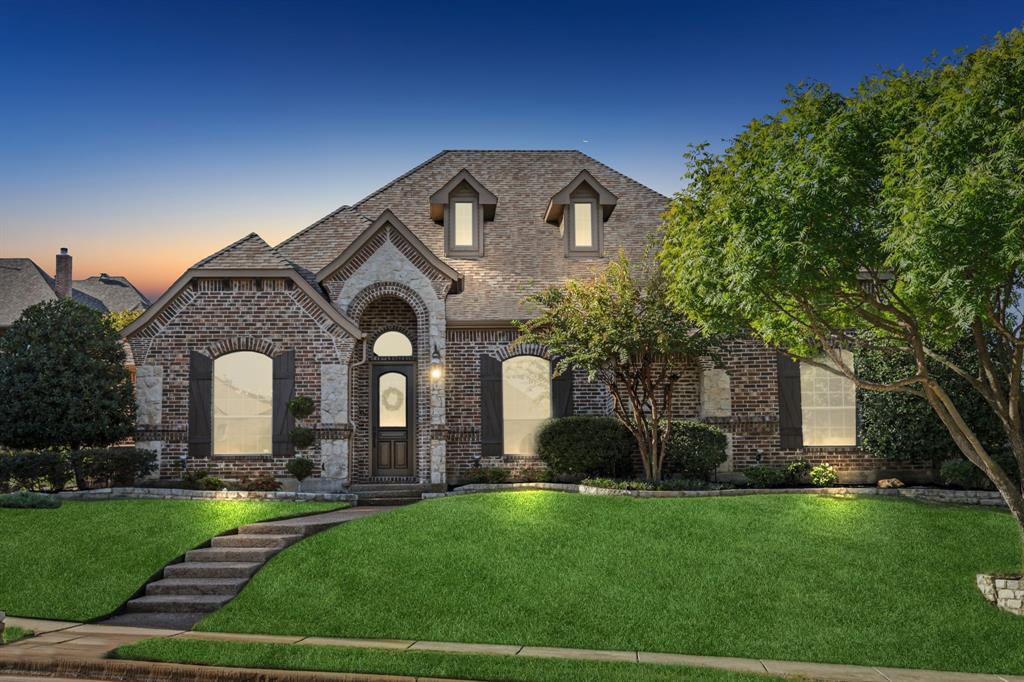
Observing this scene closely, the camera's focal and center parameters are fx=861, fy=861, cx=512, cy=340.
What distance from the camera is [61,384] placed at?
18016 mm

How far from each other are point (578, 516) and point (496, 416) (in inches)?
231

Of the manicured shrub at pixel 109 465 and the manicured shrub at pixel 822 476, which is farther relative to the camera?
the manicured shrub at pixel 822 476

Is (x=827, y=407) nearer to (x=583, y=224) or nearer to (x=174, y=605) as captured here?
(x=583, y=224)

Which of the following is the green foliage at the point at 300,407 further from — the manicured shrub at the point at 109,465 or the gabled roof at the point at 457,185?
the gabled roof at the point at 457,185

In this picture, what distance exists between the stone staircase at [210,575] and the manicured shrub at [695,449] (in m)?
7.47

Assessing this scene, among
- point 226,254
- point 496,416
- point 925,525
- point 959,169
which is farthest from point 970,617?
point 226,254

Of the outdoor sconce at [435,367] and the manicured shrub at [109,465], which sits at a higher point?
the outdoor sconce at [435,367]

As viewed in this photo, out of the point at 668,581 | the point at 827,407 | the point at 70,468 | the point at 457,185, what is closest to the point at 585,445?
the point at 827,407

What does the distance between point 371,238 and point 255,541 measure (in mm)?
8462

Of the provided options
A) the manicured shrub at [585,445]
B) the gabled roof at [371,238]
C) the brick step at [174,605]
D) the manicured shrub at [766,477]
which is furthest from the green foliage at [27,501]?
the manicured shrub at [766,477]

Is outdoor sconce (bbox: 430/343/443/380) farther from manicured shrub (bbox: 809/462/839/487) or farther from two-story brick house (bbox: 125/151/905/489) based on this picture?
manicured shrub (bbox: 809/462/839/487)

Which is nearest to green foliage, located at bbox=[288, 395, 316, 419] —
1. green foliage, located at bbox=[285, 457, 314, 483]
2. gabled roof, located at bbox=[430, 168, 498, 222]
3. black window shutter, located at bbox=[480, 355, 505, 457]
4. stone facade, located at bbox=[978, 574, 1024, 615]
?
green foliage, located at bbox=[285, 457, 314, 483]

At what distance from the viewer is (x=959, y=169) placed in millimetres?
10477

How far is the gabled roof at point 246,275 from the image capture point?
1909 cm
